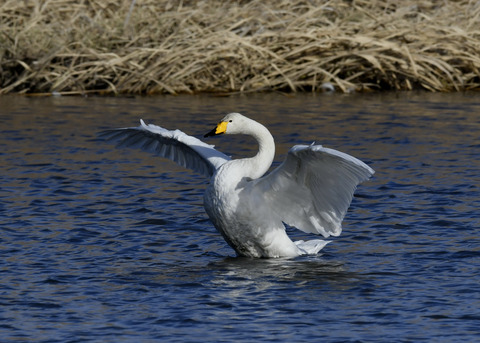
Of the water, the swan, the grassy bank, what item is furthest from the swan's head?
the grassy bank

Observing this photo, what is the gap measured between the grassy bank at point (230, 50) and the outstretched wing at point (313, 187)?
877cm

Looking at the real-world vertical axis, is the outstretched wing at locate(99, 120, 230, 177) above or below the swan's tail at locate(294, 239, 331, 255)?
above

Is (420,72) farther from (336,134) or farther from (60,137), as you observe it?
(60,137)

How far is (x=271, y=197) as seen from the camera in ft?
25.2

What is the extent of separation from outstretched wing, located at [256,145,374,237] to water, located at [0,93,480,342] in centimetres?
34

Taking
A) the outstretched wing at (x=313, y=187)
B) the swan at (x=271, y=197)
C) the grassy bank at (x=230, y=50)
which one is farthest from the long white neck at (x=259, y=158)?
the grassy bank at (x=230, y=50)

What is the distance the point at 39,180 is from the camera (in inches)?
423

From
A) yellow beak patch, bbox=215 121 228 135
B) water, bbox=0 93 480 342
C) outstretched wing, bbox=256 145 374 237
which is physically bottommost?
water, bbox=0 93 480 342

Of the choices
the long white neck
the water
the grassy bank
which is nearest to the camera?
the water

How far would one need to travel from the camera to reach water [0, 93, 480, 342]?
6133 mm

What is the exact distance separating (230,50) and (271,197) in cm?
902

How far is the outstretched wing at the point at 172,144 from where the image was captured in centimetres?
834

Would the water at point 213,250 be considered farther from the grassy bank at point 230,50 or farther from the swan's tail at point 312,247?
the grassy bank at point 230,50

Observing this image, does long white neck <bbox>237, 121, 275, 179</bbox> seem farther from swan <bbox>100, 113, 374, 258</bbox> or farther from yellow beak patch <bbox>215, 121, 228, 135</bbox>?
yellow beak patch <bbox>215, 121, 228, 135</bbox>
